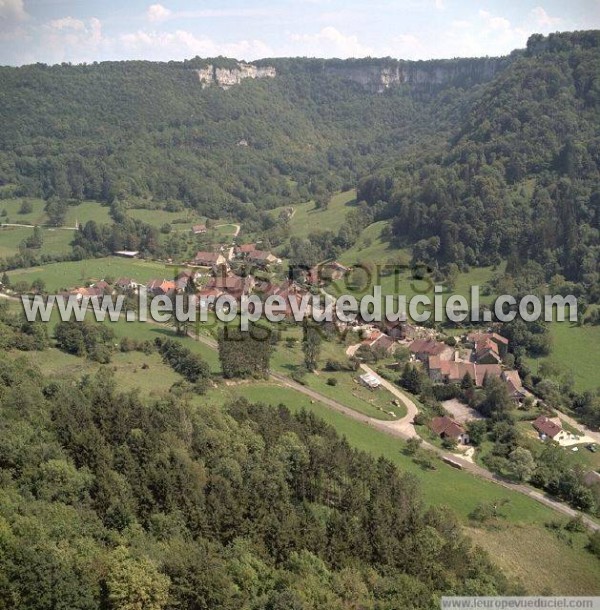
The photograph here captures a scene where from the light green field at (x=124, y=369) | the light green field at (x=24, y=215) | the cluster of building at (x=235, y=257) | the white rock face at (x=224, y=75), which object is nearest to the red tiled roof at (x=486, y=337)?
the light green field at (x=124, y=369)

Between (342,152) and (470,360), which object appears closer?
(470,360)

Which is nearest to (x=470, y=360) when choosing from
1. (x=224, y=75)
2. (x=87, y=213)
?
(x=87, y=213)

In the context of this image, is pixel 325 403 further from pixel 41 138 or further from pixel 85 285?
pixel 41 138

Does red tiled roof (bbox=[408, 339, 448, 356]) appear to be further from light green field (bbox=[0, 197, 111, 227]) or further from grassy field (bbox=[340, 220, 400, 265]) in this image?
light green field (bbox=[0, 197, 111, 227])

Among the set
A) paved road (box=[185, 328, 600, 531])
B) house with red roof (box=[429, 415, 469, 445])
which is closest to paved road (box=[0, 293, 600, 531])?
paved road (box=[185, 328, 600, 531])

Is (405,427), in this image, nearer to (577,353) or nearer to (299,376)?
(299,376)

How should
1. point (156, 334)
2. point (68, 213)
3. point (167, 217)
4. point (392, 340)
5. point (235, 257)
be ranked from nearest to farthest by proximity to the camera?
1. point (156, 334)
2. point (392, 340)
3. point (235, 257)
4. point (68, 213)
5. point (167, 217)
